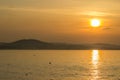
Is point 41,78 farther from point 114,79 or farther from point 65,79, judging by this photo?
point 114,79

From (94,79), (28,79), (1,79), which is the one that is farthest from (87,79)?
(1,79)

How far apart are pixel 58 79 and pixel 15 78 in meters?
7.11

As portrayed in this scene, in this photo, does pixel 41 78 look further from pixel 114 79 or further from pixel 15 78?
pixel 114 79

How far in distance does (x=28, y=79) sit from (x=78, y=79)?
8373mm

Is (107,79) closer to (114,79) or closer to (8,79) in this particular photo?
(114,79)

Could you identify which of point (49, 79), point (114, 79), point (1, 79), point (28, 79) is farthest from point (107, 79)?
point (1, 79)

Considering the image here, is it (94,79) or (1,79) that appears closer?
(1,79)

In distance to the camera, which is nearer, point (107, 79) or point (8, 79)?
point (8, 79)

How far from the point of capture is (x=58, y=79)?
57.2 metres

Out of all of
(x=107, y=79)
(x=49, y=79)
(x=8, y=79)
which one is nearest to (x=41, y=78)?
(x=49, y=79)

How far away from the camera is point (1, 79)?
2158 inches

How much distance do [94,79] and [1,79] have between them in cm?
1563

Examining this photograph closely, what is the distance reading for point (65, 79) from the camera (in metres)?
57.5

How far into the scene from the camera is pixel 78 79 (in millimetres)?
57688
